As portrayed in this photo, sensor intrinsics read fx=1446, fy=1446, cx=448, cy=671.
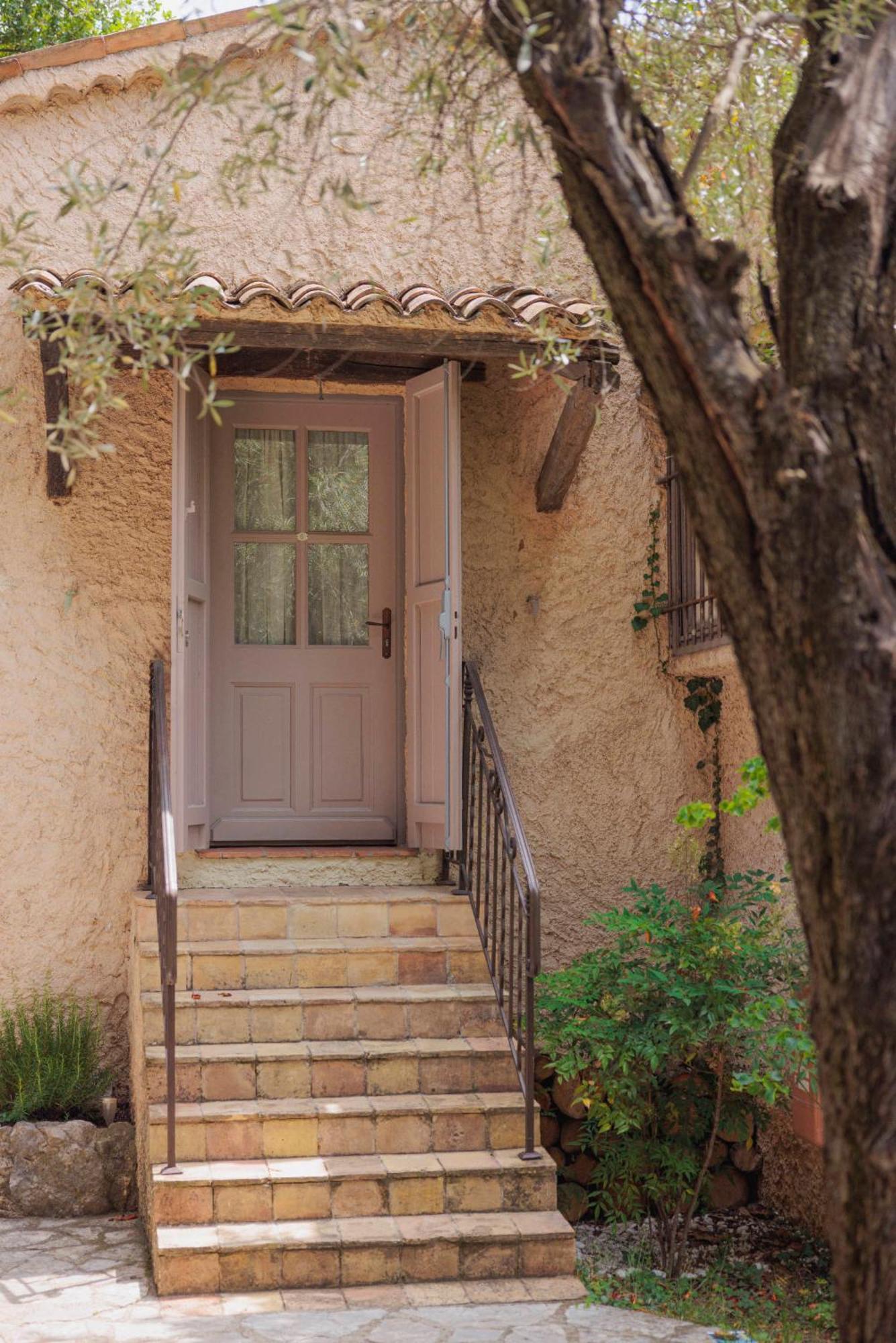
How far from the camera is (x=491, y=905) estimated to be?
6.21 m

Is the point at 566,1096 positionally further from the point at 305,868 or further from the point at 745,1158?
the point at 305,868

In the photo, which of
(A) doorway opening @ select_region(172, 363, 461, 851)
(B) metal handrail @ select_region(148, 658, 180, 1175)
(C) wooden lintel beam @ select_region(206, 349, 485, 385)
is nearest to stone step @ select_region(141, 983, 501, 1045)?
(B) metal handrail @ select_region(148, 658, 180, 1175)

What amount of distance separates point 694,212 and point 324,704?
10.8ft

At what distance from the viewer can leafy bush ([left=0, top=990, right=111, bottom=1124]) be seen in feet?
20.0

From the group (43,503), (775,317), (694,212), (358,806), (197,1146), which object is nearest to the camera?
(775,317)

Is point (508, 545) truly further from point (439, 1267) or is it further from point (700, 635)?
point (439, 1267)

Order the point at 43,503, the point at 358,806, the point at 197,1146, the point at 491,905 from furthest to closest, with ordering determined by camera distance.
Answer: the point at 358,806 → the point at 43,503 → the point at 491,905 → the point at 197,1146

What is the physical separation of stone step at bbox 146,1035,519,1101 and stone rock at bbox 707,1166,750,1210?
136cm

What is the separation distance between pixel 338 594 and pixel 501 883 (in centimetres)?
180

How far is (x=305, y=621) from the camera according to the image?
7215 mm

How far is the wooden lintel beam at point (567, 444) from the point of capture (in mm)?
6297

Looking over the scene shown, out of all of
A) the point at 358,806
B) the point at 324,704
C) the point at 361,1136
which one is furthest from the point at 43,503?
the point at 361,1136

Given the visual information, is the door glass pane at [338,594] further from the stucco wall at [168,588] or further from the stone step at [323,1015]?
the stone step at [323,1015]

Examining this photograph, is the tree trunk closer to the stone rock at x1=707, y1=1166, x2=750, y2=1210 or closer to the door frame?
the door frame
